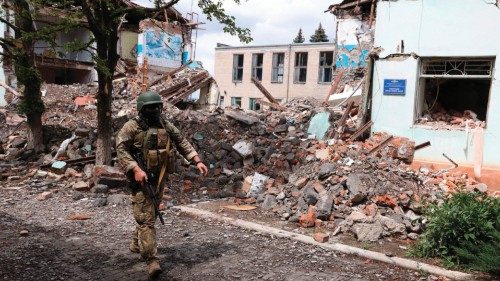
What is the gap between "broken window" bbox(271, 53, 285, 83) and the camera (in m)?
28.3

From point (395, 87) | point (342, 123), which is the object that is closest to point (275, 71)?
point (342, 123)

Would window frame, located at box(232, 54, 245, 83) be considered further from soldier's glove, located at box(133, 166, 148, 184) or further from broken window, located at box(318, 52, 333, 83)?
soldier's glove, located at box(133, 166, 148, 184)

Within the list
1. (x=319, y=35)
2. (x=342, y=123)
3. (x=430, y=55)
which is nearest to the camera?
(x=430, y=55)

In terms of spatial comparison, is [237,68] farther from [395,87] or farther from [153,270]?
[153,270]

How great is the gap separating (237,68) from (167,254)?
26.6 meters

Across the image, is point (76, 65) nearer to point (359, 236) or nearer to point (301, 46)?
point (301, 46)

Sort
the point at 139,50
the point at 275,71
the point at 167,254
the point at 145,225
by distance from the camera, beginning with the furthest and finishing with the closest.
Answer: the point at 275,71
the point at 139,50
the point at 167,254
the point at 145,225

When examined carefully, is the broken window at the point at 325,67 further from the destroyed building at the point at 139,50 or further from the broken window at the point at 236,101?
the destroyed building at the point at 139,50

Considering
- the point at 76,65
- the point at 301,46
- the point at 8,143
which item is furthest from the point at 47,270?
the point at 301,46

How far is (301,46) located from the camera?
27125mm

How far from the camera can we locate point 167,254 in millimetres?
4816

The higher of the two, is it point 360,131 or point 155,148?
point 155,148

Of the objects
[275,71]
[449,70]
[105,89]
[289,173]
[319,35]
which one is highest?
[319,35]

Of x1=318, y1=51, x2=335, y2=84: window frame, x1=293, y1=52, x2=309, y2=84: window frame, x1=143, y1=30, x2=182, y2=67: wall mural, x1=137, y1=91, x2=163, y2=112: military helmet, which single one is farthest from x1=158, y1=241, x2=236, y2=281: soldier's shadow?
x1=293, y1=52, x2=309, y2=84: window frame
